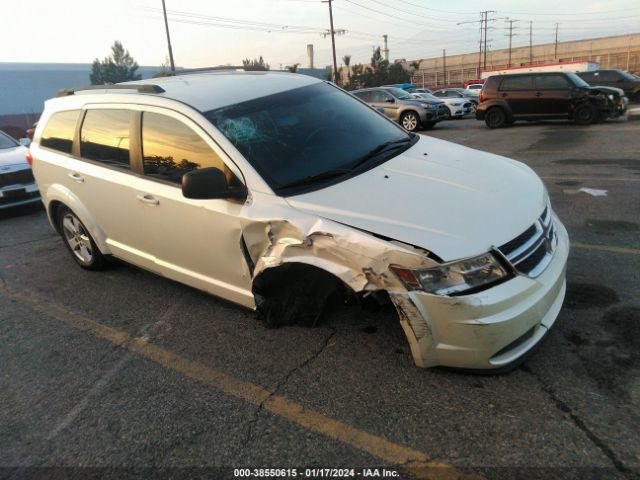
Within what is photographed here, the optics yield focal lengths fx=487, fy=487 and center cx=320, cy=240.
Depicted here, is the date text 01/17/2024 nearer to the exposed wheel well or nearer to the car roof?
the exposed wheel well

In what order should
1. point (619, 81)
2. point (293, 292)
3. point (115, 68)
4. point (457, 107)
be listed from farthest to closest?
point (115, 68) → point (457, 107) → point (619, 81) → point (293, 292)

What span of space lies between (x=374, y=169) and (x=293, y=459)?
6.25 feet

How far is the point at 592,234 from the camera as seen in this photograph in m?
4.98

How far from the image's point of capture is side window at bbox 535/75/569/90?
1496 centimetres

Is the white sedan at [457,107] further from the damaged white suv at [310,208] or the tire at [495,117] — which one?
the damaged white suv at [310,208]

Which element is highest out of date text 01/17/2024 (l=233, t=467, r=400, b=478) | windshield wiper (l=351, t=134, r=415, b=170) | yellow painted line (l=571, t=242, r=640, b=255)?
windshield wiper (l=351, t=134, r=415, b=170)

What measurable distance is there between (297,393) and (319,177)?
4.47 ft

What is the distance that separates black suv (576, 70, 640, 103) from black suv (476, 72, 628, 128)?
5812mm

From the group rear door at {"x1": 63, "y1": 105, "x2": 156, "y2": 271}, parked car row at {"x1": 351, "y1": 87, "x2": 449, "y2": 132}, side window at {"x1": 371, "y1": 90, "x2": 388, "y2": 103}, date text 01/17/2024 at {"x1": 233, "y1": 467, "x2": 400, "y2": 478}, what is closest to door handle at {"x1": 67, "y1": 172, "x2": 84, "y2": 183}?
rear door at {"x1": 63, "y1": 105, "x2": 156, "y2": 271}

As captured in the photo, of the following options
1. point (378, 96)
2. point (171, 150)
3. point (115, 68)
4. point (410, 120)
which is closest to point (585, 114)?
point (410, 120)

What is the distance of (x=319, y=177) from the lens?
3.20 m

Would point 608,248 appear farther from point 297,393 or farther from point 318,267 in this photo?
point 297,393

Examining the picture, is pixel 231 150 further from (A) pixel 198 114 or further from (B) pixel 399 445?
(B) pixel 399 445

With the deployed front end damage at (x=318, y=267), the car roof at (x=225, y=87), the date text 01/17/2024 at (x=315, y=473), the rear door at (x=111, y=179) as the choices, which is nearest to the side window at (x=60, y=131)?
the rear door at (x=111, y=179)
